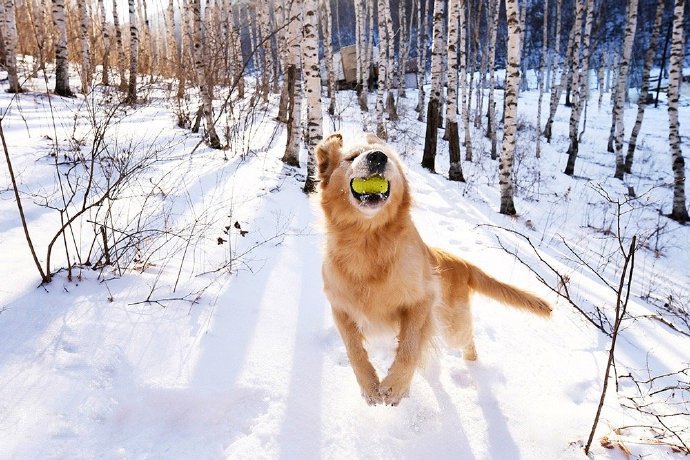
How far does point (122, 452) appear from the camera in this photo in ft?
5.47

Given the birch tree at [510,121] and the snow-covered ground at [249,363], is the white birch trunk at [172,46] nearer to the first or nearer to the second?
the birch tree at [510,121]

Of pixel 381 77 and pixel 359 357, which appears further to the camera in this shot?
pixel 381 77

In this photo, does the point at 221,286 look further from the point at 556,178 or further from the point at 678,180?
the point at 556,178

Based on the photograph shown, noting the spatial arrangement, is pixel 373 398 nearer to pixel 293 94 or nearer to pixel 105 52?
pixel 105 52

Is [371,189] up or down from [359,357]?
up

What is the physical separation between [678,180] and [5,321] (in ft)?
41.4

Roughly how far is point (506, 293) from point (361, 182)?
1.46 metres

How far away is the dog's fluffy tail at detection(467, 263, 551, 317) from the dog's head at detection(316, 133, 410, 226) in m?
0.94

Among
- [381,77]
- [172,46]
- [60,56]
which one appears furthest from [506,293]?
[172,46]

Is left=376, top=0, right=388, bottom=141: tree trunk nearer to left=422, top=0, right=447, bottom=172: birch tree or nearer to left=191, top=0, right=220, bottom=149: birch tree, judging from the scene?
left=422, top=0, right=447, bottom=172: birch tree

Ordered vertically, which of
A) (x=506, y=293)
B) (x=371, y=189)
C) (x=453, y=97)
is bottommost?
(x=506, y=293)

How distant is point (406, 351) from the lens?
2.32m

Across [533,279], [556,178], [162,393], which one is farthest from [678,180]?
[162,393]

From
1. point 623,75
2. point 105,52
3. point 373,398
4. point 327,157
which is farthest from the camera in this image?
point 623,75
